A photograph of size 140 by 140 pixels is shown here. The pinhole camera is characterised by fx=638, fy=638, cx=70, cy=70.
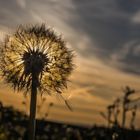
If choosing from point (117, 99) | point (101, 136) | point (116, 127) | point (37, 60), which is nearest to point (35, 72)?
point (37, 60)

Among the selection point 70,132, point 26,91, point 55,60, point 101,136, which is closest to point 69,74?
point 55,60

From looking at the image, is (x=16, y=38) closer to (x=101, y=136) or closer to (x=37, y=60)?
(x=37, y=60)

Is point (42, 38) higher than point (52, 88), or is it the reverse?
point (42, 38)

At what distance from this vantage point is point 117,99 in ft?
128

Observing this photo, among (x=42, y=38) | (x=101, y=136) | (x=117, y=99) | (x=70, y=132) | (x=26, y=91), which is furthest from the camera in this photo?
(x=101, y=136)

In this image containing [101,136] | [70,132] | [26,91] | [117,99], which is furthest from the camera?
[101,136]

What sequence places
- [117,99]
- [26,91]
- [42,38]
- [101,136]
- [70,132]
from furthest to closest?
1. [101,136]
2. [70,132]
3. [117,99]
4. [42,38]
5. [26,91]

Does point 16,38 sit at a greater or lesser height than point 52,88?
greater

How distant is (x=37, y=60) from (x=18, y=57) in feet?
3.37

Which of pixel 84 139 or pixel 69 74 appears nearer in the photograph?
pixel 69 74

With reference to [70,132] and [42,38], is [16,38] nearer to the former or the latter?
[42,38]

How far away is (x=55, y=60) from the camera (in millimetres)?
34406

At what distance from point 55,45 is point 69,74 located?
1.77 m

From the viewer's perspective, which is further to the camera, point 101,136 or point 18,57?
point 101,136
